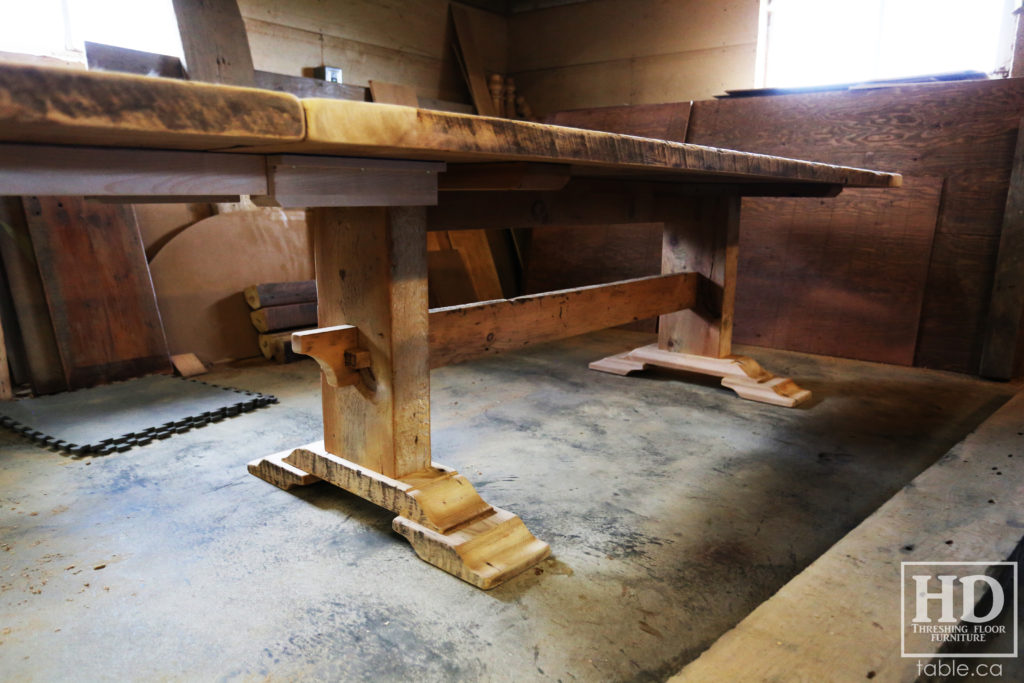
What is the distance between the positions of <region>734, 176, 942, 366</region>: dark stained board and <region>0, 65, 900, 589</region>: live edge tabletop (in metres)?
0.89

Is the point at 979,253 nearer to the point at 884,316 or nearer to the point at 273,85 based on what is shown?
the point at 884,316

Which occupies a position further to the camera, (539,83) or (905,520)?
(539,83)

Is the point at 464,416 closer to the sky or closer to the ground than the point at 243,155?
closer to the ground

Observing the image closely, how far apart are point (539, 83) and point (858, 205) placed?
298 cm

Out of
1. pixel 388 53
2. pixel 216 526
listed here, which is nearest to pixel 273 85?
pixel 388 53

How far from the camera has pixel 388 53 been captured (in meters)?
5.15

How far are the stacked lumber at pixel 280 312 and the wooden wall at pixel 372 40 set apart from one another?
1506 mm

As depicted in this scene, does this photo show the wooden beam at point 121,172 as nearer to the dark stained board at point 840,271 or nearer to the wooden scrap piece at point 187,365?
the wooden scrap piece at point 187,365

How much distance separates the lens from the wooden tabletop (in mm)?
795

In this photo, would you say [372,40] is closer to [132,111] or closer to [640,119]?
[640,119]

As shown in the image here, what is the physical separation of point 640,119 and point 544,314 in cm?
257

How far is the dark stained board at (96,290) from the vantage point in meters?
3.28

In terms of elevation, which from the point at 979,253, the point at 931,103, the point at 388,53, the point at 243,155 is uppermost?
the point at 388,53

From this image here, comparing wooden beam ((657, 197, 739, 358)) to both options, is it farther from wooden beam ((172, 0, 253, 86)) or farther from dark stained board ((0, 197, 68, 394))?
dark stained board ((0, 197, 68, 394))
